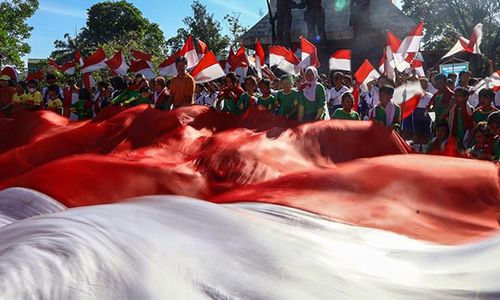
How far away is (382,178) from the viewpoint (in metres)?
3.45

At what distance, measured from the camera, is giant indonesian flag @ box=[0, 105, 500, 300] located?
173 cm

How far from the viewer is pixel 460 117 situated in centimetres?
623

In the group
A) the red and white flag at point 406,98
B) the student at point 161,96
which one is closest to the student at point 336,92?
the red and white flag at point 406,98

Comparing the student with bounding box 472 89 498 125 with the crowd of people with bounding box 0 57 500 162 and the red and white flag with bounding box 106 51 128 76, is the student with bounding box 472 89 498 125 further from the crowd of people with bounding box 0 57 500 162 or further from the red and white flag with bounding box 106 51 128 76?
the red and white flag with bounding box 106 51 128 76

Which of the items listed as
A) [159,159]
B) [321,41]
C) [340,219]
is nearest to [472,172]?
[340,219]

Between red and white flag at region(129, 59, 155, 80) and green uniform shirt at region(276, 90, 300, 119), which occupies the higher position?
red and white flag at region(129, 59, 155, 80)

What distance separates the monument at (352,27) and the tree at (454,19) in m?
8.98

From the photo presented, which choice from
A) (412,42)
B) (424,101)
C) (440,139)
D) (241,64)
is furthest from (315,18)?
(440,139)

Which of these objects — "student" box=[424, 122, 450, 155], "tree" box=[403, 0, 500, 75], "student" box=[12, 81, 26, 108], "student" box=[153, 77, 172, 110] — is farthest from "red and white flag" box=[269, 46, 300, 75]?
"tree" box=[403, 0, 500, 75]

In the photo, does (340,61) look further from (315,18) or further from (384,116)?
(315,18)

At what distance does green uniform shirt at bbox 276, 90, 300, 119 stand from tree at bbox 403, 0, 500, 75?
25.7 meters

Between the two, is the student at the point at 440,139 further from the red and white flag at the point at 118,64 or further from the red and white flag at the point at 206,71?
the red and white flag at the point at 118,64

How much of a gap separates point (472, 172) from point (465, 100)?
334 cm

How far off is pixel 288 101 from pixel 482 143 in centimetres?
289
